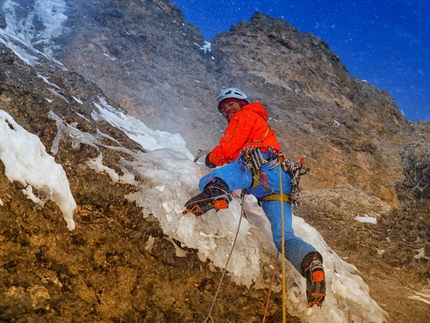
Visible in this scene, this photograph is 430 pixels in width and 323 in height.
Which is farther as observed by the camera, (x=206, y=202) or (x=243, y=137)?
(x=243, y=137)

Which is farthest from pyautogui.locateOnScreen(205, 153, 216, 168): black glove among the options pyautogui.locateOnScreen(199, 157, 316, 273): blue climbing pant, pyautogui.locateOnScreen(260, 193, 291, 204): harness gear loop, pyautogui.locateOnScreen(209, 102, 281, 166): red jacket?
pyautogui.locateOnScreen(260, 193, 291, 204): harness gear loop

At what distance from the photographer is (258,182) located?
3914 millimetres

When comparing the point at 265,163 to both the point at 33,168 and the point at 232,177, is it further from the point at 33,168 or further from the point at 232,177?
the point at 33,168

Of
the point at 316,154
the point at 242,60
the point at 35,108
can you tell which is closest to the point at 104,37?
the point at 242,60

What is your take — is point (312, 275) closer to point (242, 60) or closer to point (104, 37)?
point (104, 37)

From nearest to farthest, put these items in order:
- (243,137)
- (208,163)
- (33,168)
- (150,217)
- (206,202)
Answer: (33,168) < (150,217) < (206,202) < (243,137) < (208,163)

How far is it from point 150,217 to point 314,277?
1.72 metres

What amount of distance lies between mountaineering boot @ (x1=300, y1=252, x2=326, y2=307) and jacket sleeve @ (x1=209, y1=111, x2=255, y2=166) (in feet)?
5.69

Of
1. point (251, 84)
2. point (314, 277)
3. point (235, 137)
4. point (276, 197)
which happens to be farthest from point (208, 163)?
point (251, 84)

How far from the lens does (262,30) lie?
23.8m

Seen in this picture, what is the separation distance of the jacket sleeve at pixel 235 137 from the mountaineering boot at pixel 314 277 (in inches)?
68.3

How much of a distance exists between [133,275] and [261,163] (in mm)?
1964

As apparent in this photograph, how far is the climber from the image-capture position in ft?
10.1

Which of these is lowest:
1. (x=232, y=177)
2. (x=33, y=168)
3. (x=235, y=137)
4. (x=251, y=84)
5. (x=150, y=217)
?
(x=33, y=168)
